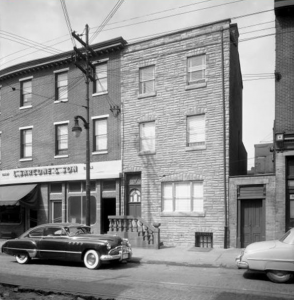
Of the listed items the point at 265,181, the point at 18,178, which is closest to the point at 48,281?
the point at 265,181

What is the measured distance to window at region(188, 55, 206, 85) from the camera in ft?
60.4

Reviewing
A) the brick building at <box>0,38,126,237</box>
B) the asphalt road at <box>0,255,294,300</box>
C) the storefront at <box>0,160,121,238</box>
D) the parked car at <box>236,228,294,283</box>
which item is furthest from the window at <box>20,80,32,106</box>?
the parked car at <box>236,228,294,283</box>

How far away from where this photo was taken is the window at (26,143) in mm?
23578

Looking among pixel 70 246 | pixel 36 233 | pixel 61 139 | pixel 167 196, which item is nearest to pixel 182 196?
pixel 167 196

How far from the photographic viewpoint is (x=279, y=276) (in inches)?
408

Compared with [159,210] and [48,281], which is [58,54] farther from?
[48,281]

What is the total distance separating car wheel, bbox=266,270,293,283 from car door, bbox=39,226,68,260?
6.72m

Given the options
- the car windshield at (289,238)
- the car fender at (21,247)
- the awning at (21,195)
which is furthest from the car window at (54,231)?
the awning at (21,195)

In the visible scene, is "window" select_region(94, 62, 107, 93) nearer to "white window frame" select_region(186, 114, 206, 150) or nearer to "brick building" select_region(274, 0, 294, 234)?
"white window frame" select_region(186, 114, 206, 150)

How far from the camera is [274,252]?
1044cm

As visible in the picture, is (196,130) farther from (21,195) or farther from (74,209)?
(21,195)

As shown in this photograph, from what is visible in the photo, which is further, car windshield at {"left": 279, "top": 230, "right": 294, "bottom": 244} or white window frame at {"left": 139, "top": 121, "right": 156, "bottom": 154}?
white window frame at {"left": 139, "top": 121, "right": 156, "bottom": 154}

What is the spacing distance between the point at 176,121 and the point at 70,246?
8.41 metres

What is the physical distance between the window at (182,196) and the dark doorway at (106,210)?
3.43m
